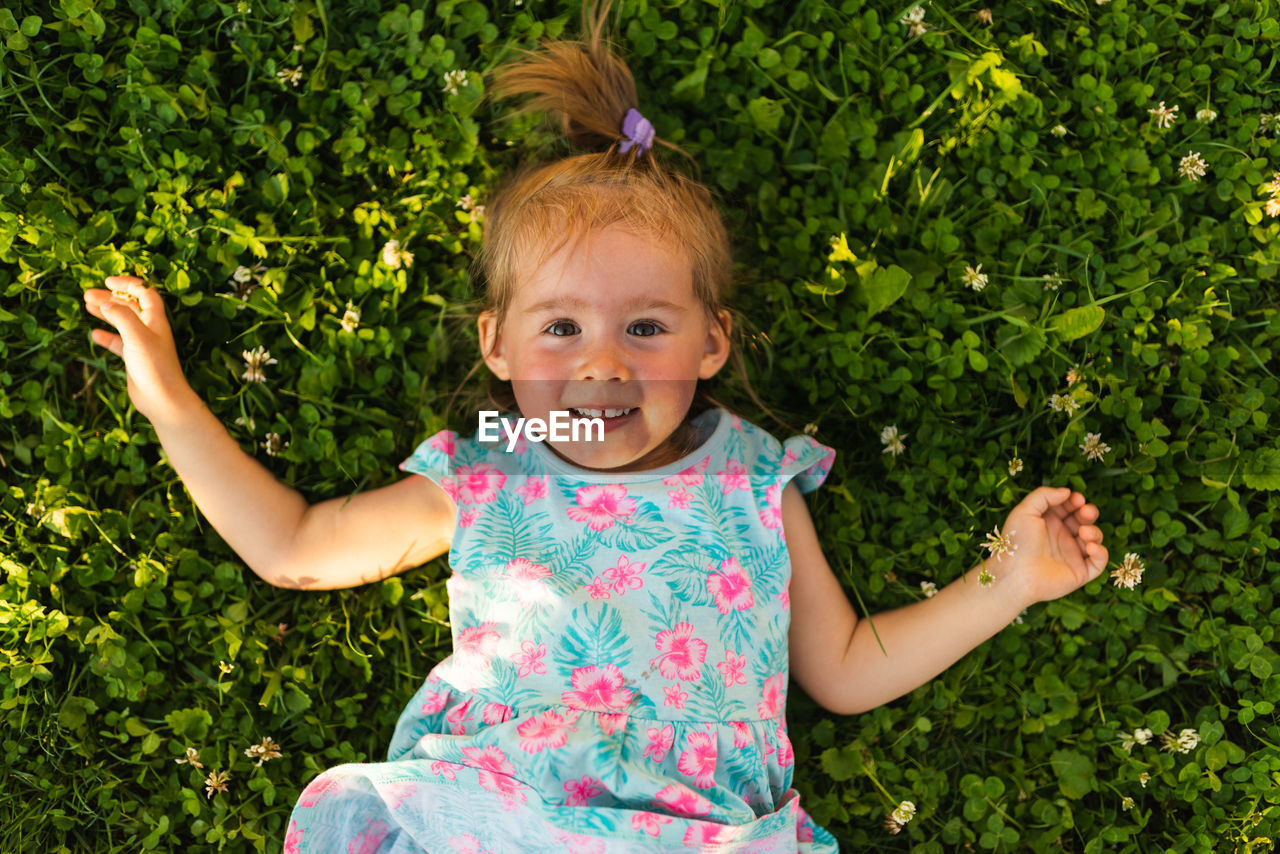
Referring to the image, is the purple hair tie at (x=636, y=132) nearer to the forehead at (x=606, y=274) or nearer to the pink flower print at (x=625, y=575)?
the forehead at (x=606, y=274)

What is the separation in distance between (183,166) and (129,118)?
0.63ft

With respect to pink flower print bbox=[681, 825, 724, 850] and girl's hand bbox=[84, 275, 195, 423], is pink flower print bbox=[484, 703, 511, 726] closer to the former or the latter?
pink flower print bbox=[681, 825, 724, 850]

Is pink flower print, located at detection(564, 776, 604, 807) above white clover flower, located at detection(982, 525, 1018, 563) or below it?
below

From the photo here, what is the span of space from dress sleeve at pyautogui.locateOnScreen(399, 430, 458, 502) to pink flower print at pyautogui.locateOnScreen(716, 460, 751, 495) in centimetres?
65

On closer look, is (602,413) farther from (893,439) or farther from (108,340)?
(108,340)

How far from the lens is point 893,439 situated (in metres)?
2.59

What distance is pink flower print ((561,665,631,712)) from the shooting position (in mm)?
2193

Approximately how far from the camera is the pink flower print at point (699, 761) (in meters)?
2.16

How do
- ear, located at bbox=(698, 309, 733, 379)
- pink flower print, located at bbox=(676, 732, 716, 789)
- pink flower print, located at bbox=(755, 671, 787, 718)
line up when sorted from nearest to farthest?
1. pink flower print, located at bbox=(676, 732, 716, 789)
2. pink flower print, located at bbox=(755, 671, 787, 718)
3. ear, located at bbox=(698, 309, 733, 379)

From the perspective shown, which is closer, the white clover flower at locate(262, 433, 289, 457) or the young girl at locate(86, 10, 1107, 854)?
the young girl at locate(86, 10, 1107, 854)

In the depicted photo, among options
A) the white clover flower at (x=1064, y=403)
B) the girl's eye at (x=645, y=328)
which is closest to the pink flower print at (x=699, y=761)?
the girl's eye at (x=645, y=328)

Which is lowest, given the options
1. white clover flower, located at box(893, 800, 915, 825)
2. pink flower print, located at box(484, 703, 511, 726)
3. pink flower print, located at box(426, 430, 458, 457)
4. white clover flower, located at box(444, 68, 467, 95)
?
white clover flower, located at box(893, 800, 915, 825)

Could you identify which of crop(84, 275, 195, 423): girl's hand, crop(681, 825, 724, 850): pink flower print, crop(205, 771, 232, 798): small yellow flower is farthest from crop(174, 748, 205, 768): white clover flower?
crop(681, 825, 724, 850): pink flower print

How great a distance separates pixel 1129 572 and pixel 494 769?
166 centimetres
